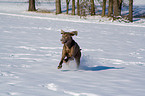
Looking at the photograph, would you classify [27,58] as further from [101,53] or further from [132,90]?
[132,90]

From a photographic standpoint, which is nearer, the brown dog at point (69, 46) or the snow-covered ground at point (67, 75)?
the snow-covered ground at point (67, 75)

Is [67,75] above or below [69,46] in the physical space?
below

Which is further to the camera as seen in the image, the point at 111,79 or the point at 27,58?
the point at 27,58

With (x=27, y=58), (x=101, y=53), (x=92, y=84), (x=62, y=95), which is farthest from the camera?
(x=101, y=53)

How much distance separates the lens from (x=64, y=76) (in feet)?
20.8

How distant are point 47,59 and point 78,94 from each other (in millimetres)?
3817

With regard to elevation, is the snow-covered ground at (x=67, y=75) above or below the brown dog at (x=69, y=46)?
below

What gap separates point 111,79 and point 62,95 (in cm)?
190

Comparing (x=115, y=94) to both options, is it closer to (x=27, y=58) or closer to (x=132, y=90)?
(x=132, y=90)

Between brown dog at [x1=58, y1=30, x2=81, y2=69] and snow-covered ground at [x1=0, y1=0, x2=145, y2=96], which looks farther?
brown dog at [x1=58, y1=30, x2=81, y2=69]

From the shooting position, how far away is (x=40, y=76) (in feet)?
20.6

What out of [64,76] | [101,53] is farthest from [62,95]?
[101,53]

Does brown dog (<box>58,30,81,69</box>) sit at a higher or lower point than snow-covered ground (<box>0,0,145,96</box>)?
higher

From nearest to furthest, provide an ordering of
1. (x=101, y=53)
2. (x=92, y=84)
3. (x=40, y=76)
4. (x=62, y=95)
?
(x=62, y=95), (x=92, y=84), (x=40, y=76), (x=101, y=53)
